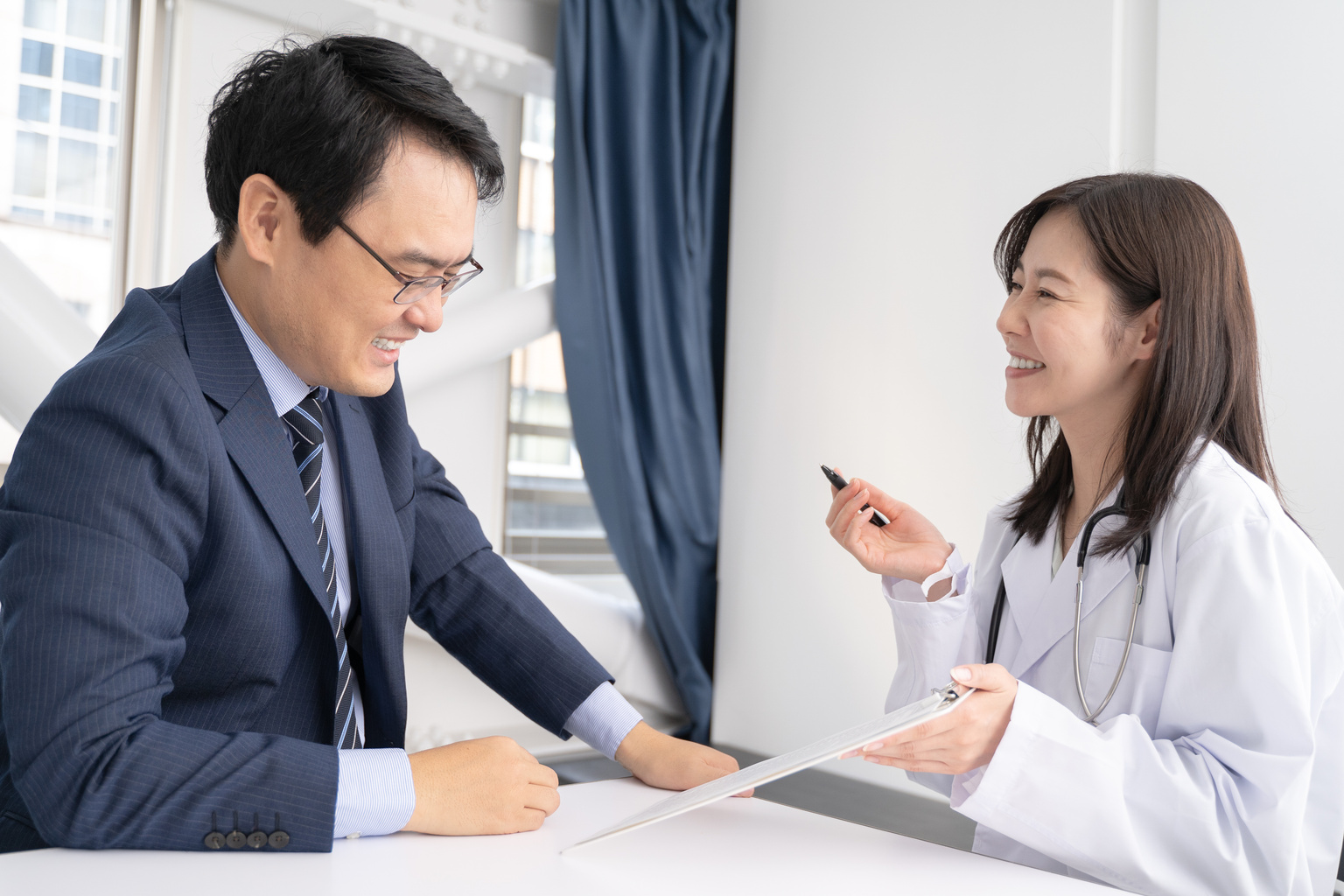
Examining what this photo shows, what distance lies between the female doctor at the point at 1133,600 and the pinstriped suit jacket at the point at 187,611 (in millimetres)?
545

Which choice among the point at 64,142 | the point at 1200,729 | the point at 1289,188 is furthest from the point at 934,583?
the point at 64,142

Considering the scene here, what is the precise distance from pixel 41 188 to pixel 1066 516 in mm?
2468

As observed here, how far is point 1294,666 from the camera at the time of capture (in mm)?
1107

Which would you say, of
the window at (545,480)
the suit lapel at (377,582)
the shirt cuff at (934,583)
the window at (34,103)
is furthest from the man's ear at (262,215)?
the window at (545,480)

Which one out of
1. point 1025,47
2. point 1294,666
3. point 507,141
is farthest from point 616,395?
point 1294,666

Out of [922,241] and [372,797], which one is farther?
[922,241]

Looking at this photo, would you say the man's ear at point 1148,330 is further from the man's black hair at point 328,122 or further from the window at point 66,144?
the window at point 66,144

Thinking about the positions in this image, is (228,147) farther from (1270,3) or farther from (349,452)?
(1270,3)

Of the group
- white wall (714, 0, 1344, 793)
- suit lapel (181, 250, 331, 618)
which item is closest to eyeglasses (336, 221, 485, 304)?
suit lapel (181, 250, 331, 618)

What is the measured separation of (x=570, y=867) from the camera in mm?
910

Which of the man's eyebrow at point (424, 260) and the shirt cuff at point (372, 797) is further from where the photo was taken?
the man's eyebrow at point (424, 260)

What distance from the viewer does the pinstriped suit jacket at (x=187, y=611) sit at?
3.01 feet

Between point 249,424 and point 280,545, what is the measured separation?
143mm

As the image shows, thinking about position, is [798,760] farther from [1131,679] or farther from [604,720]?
[1131,679]
